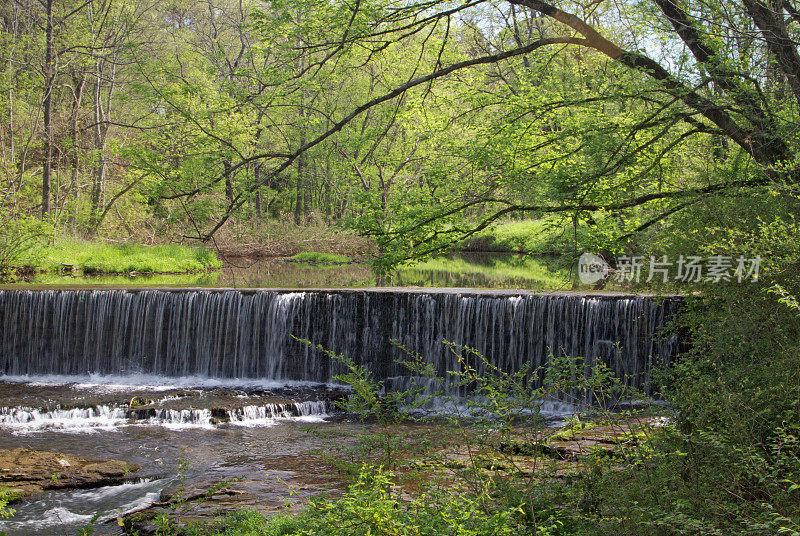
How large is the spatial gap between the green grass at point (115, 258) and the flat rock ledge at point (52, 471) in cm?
1047

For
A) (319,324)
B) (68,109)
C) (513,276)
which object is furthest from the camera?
(68,109)

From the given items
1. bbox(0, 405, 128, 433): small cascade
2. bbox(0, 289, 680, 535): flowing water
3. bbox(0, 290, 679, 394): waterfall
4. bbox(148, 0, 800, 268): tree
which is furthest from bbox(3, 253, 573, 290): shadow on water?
bbox(148, 0, 800, 268): tree

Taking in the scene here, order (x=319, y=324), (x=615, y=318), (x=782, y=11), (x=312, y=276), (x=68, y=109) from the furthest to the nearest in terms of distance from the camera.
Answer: (x=68, y=109) → (x=312, y=276) → (x=319, y=324) → (x=615, y=318) → (x=782, y=11)

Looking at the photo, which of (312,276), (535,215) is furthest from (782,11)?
(312,276)

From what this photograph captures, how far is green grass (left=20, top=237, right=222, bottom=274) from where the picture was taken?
1750 centimetres

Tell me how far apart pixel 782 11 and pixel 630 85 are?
127 cm

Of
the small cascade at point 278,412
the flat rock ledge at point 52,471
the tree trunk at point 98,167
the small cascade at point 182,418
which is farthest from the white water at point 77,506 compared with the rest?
the tree trunk at point 98,167

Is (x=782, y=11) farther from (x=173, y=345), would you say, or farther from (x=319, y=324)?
(x=173, y=345)

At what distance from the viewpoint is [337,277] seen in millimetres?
18984

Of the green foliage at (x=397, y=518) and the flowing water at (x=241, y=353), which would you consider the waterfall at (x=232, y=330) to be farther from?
the green foliage at (x=397, y=518)

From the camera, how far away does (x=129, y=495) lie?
7027mm

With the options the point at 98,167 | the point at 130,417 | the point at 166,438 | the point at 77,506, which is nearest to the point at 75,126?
the point at 98,167

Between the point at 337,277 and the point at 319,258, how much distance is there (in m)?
6.29

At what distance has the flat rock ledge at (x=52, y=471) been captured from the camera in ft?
23.5
